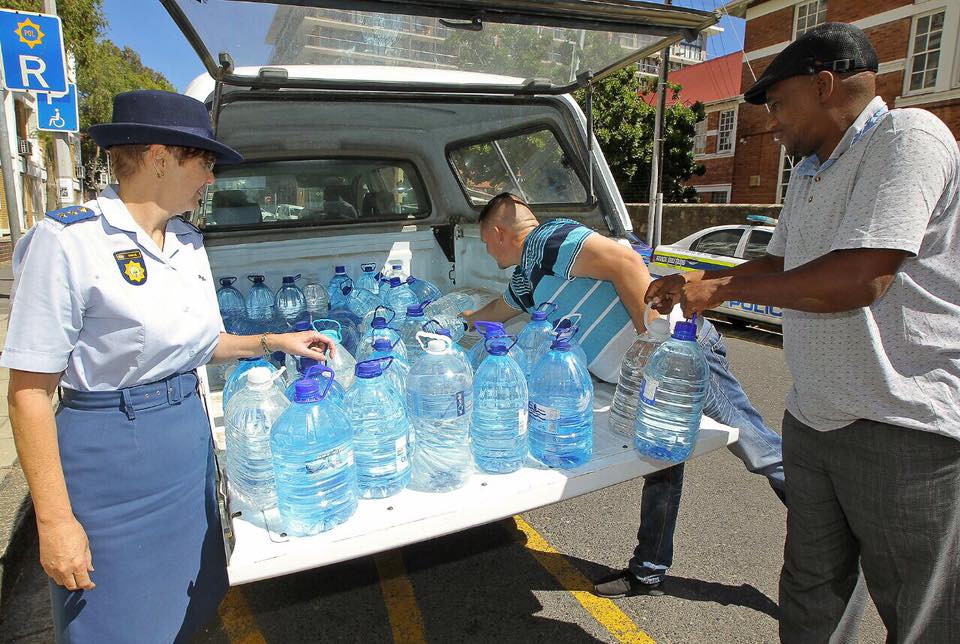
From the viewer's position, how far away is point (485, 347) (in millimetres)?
→ 2156

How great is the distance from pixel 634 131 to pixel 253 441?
65.4 ft

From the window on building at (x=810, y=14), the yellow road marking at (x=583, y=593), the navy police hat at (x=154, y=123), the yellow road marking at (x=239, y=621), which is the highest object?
the window on building at (x=810, y=14)

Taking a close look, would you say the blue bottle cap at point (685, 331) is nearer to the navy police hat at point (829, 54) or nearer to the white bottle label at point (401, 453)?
the navy police hat at point (829, 54)

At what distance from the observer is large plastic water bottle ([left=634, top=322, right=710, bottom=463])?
2.16 metres

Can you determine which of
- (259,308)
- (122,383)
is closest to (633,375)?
(122,383)

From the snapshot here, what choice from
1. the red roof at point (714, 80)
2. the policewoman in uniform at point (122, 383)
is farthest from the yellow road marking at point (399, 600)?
the red roof at point (714, 80)

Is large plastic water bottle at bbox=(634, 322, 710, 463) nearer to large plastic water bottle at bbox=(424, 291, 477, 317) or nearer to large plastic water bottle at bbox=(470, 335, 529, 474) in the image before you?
large plastic water bottle at bbox=(470, 335, 529, 474)

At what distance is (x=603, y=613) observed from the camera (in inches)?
111

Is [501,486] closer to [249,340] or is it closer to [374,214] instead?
[249,340]

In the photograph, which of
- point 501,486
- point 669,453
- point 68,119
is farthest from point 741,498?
point 68,119

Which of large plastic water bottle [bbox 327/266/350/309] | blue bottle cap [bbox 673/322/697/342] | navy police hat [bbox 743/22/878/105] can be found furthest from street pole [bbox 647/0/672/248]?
blue bottle cap [bbox 673/322/697/342]

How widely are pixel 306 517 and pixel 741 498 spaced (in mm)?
3307

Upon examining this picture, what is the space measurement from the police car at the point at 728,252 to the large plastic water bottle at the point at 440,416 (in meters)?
6.74

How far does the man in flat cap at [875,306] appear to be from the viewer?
5.26 feet
